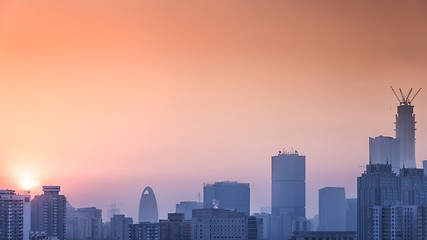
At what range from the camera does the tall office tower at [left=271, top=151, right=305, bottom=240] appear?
23719mm

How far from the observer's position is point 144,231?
17922mm

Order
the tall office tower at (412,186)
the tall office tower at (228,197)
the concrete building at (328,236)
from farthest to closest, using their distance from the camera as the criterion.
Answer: the tall office tower at (228,197) → the tall office tower at (412,186) → the concrete building at (328,236)

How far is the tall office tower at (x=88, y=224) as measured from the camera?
17484mm

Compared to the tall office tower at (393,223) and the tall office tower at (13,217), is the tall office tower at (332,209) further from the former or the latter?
the tall office tower at (13,217)

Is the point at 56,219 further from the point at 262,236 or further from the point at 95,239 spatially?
the point at 262,236

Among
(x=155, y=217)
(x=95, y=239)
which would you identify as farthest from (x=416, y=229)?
(x=155, y=217)

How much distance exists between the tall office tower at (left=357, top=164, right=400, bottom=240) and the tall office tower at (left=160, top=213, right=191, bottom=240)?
2824 mm

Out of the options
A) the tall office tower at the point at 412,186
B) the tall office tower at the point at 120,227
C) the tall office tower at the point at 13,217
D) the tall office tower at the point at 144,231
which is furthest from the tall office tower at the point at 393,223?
the tall office tower at the point at 13,217

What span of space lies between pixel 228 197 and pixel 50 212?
776 cm

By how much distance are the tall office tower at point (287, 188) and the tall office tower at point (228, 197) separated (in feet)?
2.23

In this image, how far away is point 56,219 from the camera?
17516 mm

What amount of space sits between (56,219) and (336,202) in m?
5.88

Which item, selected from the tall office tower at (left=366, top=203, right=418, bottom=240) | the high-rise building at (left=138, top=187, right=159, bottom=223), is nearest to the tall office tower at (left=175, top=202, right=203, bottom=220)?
the high-rise building at (left=138, top=187, right=159, bottom=223)

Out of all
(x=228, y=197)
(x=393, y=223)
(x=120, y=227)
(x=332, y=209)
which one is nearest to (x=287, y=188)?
(x=228, y=197)
